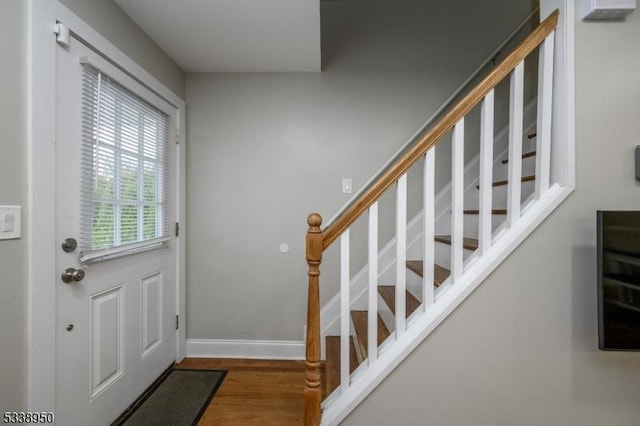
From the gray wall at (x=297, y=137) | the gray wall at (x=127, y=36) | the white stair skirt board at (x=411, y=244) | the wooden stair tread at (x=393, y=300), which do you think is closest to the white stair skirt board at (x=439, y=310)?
the wooden stair tread at (x=393, y=300)

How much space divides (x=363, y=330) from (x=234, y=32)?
1.95 metres

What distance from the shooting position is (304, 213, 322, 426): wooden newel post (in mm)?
1203

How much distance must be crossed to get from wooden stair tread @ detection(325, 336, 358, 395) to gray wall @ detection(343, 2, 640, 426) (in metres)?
0.22

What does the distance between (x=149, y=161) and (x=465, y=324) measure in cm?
204

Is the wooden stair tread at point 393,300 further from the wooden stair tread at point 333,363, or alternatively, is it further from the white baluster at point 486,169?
the white baluster at point 486,169

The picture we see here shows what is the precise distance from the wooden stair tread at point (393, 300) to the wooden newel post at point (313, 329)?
21.1 inches

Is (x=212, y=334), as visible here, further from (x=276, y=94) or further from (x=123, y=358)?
(x=276, y=94)

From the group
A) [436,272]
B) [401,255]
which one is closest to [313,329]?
[401,255]

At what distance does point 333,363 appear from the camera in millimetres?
1622

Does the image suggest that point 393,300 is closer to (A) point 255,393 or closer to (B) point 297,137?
(A) point 255,393

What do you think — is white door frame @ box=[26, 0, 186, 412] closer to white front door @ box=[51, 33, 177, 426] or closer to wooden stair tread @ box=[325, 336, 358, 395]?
white front door @ box=[51, 33, 177, 426]

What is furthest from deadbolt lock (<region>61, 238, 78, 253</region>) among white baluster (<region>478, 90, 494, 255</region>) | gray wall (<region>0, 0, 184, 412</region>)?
white baluster (<region>478, 90, 494, 255</region>)

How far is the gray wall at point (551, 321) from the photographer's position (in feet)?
4.06

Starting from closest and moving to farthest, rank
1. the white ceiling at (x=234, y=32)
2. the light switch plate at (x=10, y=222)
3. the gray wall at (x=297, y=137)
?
the light switch plate at (x=10, y=222)
the white ceiling at (x=234, y=32)
the gray wall at (x=297, y=137)
